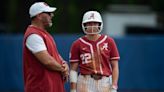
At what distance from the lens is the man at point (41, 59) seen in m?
8.20

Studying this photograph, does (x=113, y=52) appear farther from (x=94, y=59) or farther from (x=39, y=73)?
(x=39, y=73)

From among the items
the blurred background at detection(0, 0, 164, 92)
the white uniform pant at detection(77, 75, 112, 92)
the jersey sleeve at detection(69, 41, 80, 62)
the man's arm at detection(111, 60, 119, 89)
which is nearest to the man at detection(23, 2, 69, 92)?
the jersey sleeve at detection(69, 41, 80, 62)

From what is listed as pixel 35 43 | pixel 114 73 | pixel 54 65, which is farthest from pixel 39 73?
pixel 114 73

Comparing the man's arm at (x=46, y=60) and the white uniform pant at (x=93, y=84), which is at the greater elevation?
the man's arm at (x=46, y=60)

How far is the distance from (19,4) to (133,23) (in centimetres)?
598

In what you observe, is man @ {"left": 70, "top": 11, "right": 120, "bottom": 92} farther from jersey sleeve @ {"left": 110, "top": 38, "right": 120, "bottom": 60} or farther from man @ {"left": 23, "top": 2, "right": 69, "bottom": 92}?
man @ {"left": 23, "top": 2, "right": 69, "bottom": 92}

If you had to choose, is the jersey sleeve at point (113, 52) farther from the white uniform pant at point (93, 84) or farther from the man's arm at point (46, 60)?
the man's arm at point (46, 60)

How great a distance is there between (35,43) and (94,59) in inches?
28.2

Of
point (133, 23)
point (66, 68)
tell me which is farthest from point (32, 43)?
point (133, 23)

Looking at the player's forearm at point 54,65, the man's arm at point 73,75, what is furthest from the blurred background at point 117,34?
the player's forearm at point 54,65

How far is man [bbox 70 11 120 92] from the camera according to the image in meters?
8.37

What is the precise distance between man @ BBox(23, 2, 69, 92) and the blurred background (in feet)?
32.5

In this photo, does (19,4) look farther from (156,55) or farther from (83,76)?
(83,76)

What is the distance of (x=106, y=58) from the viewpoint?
8391 mm
